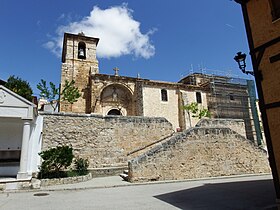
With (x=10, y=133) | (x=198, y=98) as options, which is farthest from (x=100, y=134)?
(x=198, y=98)

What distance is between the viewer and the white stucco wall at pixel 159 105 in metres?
23.6

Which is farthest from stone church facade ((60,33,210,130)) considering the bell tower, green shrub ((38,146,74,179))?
green shrub ((38,146,74,179))

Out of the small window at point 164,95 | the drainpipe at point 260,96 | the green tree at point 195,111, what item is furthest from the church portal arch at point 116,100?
the drainpipe at point 260,96

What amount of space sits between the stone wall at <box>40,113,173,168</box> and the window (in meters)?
10.2

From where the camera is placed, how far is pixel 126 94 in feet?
80.3

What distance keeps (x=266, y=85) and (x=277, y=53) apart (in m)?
0.81

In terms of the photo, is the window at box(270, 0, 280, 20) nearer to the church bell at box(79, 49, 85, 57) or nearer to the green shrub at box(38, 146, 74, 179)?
the green shrub at box(38, 146, 74, 179)

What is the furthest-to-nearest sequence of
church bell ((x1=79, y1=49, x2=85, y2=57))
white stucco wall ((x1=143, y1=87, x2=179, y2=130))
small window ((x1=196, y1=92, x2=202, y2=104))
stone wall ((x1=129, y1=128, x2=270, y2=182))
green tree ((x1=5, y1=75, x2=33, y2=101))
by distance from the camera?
small window ((x1=196, y1=92, x2=202, y2=104)) < church bell ((x1=79, y1=49, x2=85, y2=57)) < white stucco wall ((x1=143, y1=87, x2=179, y2=130)) < green tree ((x1=5, y1=75, x2=33, y2=101)) < stone wall ((x1=129, y1=128, x2=270, y2=182))

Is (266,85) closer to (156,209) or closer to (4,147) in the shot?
(156,209)

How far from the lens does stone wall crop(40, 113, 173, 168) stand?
12.2 meters

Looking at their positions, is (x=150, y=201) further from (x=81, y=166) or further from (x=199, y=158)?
(x=81, y=166)

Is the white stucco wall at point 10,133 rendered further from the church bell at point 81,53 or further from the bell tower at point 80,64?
the church bell at point 81,53

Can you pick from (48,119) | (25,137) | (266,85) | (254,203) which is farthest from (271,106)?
(48,119)

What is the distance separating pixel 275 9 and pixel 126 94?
20.1 meters
